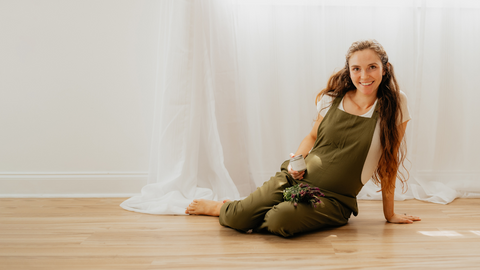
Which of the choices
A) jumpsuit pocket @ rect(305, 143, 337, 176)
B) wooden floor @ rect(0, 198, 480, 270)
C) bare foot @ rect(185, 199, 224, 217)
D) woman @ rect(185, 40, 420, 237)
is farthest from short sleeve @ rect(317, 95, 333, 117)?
bare foot @ rect(185, 199, 224, 217)

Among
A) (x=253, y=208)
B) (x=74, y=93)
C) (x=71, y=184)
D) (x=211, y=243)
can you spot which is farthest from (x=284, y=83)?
(x=71, y=184)

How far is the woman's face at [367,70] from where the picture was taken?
140 cm

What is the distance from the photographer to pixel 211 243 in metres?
1.30

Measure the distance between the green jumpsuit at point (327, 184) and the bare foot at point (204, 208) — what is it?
0.17 m

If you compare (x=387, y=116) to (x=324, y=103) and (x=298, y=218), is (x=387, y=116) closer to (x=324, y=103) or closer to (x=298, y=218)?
(x=324, y=103)

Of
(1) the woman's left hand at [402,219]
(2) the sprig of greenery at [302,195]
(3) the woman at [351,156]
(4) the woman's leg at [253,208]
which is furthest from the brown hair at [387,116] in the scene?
(4) the woman's leg at [253,208]

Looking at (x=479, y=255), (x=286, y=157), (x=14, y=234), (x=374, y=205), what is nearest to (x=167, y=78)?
(x=286, y=157)

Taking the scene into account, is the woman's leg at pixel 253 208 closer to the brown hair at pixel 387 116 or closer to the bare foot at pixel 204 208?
the bare foot at pixel 204 208

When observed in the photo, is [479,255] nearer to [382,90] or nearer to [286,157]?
[382,90]

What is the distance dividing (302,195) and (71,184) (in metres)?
1.38

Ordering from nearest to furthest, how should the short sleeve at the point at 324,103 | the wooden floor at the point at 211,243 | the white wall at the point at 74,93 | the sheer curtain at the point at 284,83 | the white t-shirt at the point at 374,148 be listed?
the wooden floor at the point at 211,243
the white t-shirt at the point at 374,148
the short sleeve at the point at 324,103
the sheer curtain at the point at 284,83
the white wall at the point at 74,93

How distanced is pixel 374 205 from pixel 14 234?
164 cm

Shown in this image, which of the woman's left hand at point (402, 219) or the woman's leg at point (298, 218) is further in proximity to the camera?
the woman's left hand at point (402, 219)

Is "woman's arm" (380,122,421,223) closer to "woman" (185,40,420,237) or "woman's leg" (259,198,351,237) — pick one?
"woman" (185,40,420,237)
